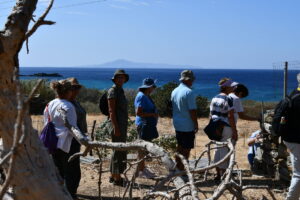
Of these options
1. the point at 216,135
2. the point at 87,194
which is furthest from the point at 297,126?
the point at 87,194

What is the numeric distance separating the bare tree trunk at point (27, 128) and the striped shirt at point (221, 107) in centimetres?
434

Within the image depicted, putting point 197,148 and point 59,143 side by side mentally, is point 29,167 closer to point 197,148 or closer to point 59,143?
point 59,143

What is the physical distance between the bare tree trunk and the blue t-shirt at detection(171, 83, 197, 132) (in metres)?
4.31

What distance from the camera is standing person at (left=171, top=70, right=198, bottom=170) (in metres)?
6.21

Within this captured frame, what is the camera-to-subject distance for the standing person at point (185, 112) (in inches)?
245

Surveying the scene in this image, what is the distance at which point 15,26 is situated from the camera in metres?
1.93

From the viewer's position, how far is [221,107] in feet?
20.3

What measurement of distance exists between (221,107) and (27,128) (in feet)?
14.8

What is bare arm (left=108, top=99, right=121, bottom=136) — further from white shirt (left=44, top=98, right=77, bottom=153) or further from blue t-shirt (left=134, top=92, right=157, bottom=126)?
white shirt (left=44, top=98, right=77, bottom=153)

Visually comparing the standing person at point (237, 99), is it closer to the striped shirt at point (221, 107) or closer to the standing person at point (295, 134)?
the striped shirt at point (221, 107)

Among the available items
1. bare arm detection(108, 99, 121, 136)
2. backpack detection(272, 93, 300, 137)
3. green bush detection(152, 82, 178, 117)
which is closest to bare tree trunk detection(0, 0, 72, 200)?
backpack detection(272, 93, 300, 137)

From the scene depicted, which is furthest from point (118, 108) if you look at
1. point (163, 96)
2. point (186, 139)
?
point (163, 96)

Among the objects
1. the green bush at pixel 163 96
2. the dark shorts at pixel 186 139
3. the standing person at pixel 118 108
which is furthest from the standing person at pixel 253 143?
the green bush at pixel 163 96

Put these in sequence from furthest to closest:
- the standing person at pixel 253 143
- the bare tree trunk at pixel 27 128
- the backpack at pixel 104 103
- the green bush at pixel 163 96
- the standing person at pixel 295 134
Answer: the green bush at pixel 163 96 → the standing person at pixel 253 143 → the backpack at pixel 104 103 → the standing person at pixel 295 134 → the bare tree trunk at pixel 27 128
